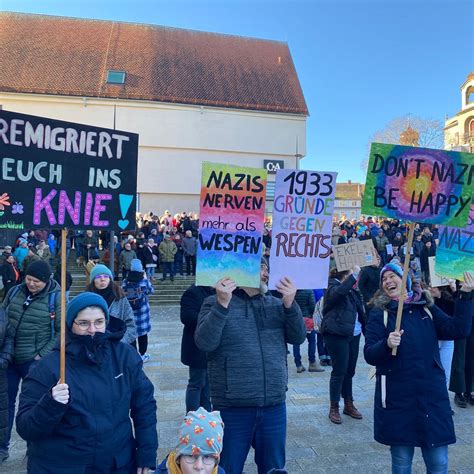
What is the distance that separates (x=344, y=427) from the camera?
477 centimetres

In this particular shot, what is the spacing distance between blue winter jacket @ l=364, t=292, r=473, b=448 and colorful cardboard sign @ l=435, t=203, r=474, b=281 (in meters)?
0.38

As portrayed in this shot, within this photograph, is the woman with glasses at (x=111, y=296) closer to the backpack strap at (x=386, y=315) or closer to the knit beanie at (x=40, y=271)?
the knit beanie at (x=40, y=271)

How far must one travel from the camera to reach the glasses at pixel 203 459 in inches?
84.0

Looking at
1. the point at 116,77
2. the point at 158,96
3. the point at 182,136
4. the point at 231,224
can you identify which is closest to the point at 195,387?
the point at 231,224

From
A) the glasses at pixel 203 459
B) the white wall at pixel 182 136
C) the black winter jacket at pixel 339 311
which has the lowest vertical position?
the glasses at pixel 203 459

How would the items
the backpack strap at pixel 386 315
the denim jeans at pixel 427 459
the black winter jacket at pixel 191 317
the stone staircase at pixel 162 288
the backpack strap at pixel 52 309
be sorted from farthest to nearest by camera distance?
the stone staircase at pixel 162 288
the black winter jacket at pixel 191 317
the backpack strap at pixel 52 309
the backpack strap at pixel 386 315
the denim jeans at pixel 427 459

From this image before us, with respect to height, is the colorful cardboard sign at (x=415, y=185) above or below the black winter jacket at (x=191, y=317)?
above

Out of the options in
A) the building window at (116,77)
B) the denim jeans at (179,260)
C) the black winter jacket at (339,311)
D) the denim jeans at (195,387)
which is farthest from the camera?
the building window at (116,77)

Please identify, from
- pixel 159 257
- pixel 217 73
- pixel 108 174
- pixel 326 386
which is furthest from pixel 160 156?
pixel 108 174

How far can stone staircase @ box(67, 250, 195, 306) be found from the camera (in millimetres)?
14727

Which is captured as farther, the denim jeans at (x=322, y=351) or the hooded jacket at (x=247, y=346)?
the denim jeans at (x=322, y=351)

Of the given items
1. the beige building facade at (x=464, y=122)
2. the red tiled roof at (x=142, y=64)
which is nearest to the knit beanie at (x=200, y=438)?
the red tiled roof at (x=142, y=64)

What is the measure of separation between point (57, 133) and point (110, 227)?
0.72 m

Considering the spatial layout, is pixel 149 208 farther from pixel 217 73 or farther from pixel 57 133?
pixel 57 133
